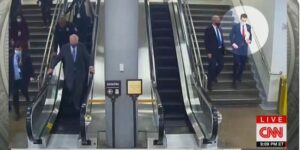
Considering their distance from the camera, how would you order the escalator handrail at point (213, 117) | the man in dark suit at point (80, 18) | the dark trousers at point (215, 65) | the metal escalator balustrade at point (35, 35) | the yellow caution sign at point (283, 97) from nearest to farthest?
the yellow caution sign at point (283, 97) → the metal escalator balustrade at point (35, 35) → the escalator handrail at point (213, 117) → the dark trousers at point (215, 65) → the man in dark suit at point (80, 18)

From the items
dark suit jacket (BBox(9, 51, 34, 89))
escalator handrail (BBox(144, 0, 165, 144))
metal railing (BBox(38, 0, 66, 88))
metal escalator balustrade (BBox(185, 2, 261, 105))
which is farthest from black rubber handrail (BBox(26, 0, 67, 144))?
metal escalator balustrade (BBox(185, 2, 261, 105))

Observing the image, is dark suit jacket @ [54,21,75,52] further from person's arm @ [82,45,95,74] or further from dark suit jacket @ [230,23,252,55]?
dark suit jacket @ [230,23,252,55]

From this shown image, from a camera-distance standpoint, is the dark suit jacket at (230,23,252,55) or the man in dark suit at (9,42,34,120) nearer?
the man in dark suit at (9,42,34,120)

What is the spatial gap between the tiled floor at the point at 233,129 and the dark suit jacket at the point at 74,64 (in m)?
1.21

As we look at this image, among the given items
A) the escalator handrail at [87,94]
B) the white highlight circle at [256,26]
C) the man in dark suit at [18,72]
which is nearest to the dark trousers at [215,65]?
the white highlight circle at [256,26]

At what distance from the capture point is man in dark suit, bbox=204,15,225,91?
285 inches

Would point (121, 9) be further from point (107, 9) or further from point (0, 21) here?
point (0, 21)

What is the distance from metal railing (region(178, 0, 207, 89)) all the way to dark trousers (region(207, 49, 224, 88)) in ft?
0.31

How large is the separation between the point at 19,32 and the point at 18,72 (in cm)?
48

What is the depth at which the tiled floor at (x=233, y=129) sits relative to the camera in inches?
236

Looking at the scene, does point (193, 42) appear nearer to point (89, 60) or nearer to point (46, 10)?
point (89, 60)

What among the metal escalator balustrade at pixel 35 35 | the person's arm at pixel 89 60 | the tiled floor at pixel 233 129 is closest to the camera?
the tiled floor at pixel 233 129

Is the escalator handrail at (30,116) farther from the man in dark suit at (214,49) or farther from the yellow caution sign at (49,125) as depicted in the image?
the man in dark suit at (214,49)

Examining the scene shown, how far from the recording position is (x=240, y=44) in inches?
265
